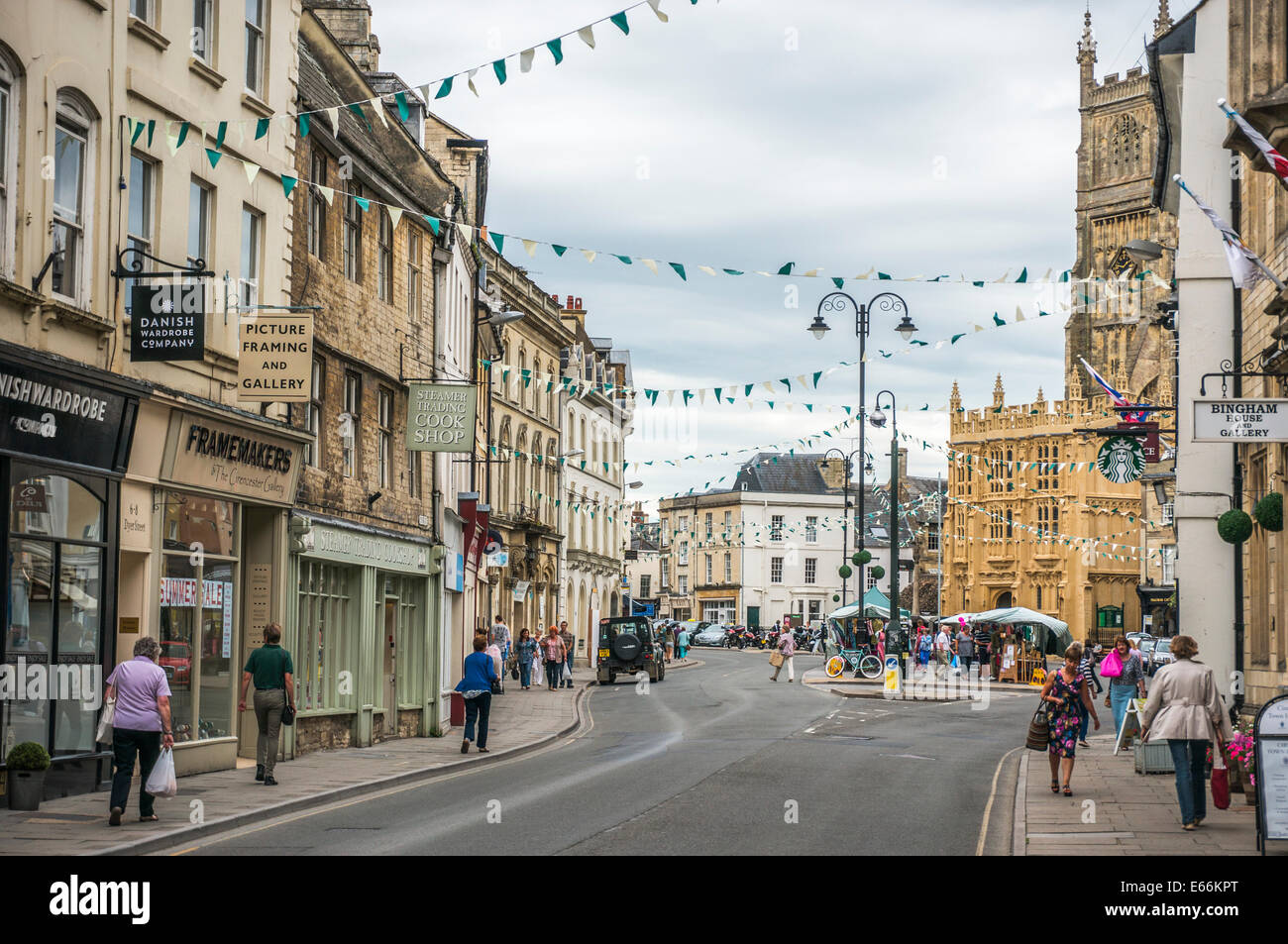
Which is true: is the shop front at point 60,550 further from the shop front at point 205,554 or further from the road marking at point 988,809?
the road marking at point 988,809

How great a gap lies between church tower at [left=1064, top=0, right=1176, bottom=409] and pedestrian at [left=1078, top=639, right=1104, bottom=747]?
1800 inches

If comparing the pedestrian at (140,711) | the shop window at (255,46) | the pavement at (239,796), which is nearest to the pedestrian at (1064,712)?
the pavement at (239,796)

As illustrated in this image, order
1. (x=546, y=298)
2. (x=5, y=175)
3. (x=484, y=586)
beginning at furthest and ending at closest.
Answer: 1. (x=546, y=298)
2. (x=484, y=586)
3. (x=5, y=175)

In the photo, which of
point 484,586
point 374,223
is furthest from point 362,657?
point 484,586

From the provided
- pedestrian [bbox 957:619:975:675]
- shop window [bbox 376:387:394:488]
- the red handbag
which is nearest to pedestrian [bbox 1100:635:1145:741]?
the red handbag

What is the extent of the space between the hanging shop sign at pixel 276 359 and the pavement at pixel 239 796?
4.35 m

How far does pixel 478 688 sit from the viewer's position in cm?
2211

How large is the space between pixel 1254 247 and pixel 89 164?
13.2 meters

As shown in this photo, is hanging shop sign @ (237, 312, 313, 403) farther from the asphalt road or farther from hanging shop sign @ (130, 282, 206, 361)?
the asphalt road

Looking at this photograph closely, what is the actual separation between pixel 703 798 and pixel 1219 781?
16.1 ft

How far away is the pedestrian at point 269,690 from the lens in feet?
55.8

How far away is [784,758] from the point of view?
68.0ft

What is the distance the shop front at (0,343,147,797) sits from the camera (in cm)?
1435
